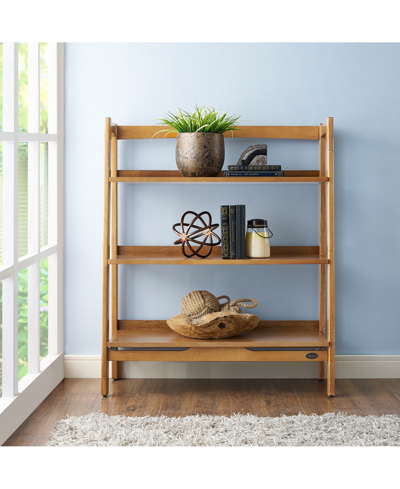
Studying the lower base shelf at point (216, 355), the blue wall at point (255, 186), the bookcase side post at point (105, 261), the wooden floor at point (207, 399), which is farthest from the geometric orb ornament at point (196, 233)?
the wooden floor at point (207, 399)

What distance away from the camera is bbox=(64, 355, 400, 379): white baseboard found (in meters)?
2.31

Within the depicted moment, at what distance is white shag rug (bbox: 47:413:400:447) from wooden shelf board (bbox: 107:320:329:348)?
33 cm

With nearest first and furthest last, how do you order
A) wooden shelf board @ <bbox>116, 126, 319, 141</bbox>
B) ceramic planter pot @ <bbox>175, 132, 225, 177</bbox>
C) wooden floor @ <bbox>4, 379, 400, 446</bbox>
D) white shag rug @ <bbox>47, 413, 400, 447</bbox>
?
white shag rug @ <bbox>47, 413, 400, 447</bbox>, wooden floor @ <bbox>4, 379, 400, 446</bbox>, ceramic planter pot @ <bbox>175, 132, 225, 177</bbox>, wooden shelf board @ <bbox>116, 126, 319, 141</bbox>

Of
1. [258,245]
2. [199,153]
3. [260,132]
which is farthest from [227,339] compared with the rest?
[260,132]

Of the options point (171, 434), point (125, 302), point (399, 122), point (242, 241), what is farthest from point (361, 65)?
point (171, 434)

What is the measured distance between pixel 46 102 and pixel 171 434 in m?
1.79

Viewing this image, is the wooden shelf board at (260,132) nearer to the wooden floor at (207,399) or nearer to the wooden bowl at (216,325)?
the wooden bowl at (216,325)

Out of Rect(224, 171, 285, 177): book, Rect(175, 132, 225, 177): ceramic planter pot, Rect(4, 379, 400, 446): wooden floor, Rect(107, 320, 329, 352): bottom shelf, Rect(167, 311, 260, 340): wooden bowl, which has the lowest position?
Rect(4, 379, 400, 446): wooden floor

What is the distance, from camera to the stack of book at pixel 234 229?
201 cm

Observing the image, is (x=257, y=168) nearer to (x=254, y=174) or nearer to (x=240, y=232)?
(x=254, y=174)

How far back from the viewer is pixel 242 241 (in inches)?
79.7

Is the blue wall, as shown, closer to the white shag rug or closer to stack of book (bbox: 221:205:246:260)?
stack of book (bbox: 221:205:246:260)

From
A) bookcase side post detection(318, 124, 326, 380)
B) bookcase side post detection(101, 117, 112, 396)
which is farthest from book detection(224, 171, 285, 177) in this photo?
bookcase side post detection(101, 117, 112, 396)

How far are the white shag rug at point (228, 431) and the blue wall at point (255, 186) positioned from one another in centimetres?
63
